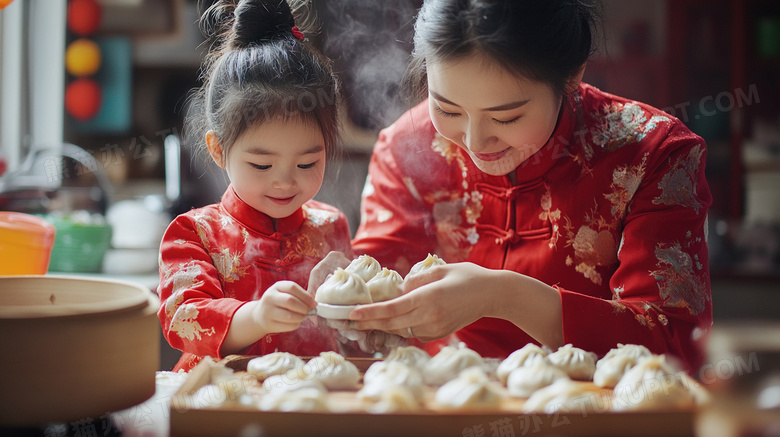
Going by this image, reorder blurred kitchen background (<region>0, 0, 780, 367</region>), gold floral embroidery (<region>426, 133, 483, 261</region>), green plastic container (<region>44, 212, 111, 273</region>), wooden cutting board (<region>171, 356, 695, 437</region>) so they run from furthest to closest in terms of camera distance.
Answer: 1. blurred kitchen background (<region>0, 0, 780, 367</region>)
2. green plastic container (<region>44, 212, 111, 273</region>)
3. gold floral embroidery (<region>426, 133, 483, 261</region>)
4. wooden cutting board (<region>171, 356, 695, 437</region>)

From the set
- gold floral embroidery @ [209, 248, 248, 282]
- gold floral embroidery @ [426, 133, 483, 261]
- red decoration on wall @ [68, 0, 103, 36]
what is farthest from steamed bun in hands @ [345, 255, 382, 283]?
red decoration on wall @ [68, 0, 103, 36]

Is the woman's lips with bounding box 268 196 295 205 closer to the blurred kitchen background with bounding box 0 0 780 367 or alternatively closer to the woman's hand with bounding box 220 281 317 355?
the woman's hand with bounding box 220 281 317 355

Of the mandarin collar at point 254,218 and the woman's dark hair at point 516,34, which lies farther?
the mandarin collar at point 254,218

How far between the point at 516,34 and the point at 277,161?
1.74 ft

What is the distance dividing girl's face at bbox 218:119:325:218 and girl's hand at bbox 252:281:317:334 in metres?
0.28

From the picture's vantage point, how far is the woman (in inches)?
50.6

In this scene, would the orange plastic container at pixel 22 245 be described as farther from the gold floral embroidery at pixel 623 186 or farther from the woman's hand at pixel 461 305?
the gold floral embroidery at pixel 623 186

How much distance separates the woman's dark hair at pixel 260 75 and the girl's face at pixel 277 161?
2 centimetres

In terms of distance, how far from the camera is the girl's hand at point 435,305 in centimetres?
119

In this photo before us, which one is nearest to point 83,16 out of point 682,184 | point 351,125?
point 351,125

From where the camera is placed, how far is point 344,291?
124 centimetres

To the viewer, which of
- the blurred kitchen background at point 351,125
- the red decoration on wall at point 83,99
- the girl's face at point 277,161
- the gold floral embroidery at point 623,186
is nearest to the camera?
the girl's face at point 277,161

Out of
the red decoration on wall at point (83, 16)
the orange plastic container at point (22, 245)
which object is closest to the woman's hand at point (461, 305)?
the orange plastic container at point (22, 245)

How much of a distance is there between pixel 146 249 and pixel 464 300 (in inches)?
82.4
